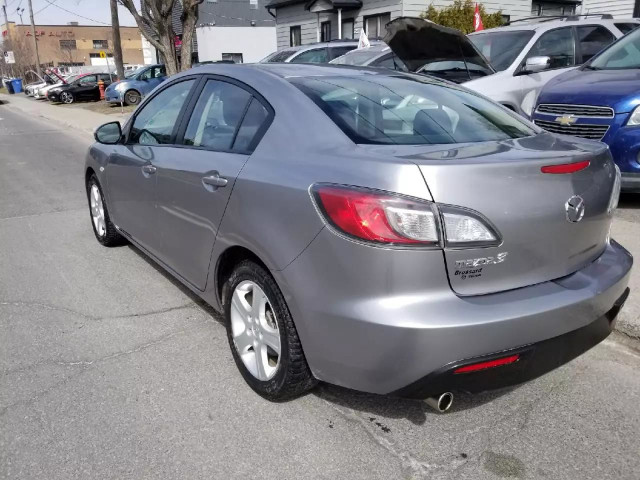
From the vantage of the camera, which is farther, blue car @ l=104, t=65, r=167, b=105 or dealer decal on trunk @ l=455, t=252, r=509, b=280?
blue car @ l=104, t=65, r=167, b=105

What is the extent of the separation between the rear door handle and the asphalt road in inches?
41.0

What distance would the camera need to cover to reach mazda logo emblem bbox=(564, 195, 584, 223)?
7.66 ft

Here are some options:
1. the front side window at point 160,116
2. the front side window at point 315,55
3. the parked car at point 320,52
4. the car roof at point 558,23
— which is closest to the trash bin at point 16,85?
the parked car at point 320,52

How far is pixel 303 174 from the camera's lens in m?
2.41

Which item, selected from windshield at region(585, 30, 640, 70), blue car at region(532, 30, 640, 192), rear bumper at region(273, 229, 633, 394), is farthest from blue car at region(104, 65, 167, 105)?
rear bumper at region(273, 229, 633, 394)

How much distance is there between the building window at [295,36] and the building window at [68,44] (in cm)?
7495

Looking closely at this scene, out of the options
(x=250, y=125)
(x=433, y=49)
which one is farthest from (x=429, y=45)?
(x=250, y=125)

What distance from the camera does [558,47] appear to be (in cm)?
834

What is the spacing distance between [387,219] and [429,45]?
5.53 meters

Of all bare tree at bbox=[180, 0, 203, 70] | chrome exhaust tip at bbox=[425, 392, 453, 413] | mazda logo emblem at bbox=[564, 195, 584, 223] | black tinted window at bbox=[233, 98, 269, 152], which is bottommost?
chrome exhaust tip at bbox=[425, 392, 453, 413]

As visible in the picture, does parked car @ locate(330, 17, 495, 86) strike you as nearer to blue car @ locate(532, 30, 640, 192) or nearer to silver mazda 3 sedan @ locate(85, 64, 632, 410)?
blue car @ locate(532, 30, 640, 192)

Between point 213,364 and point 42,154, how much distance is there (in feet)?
36.3

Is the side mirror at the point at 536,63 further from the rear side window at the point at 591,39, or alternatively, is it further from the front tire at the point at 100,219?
the front tire at the point at 100,219

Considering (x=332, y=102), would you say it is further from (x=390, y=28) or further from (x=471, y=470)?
(x=390, y=28)
